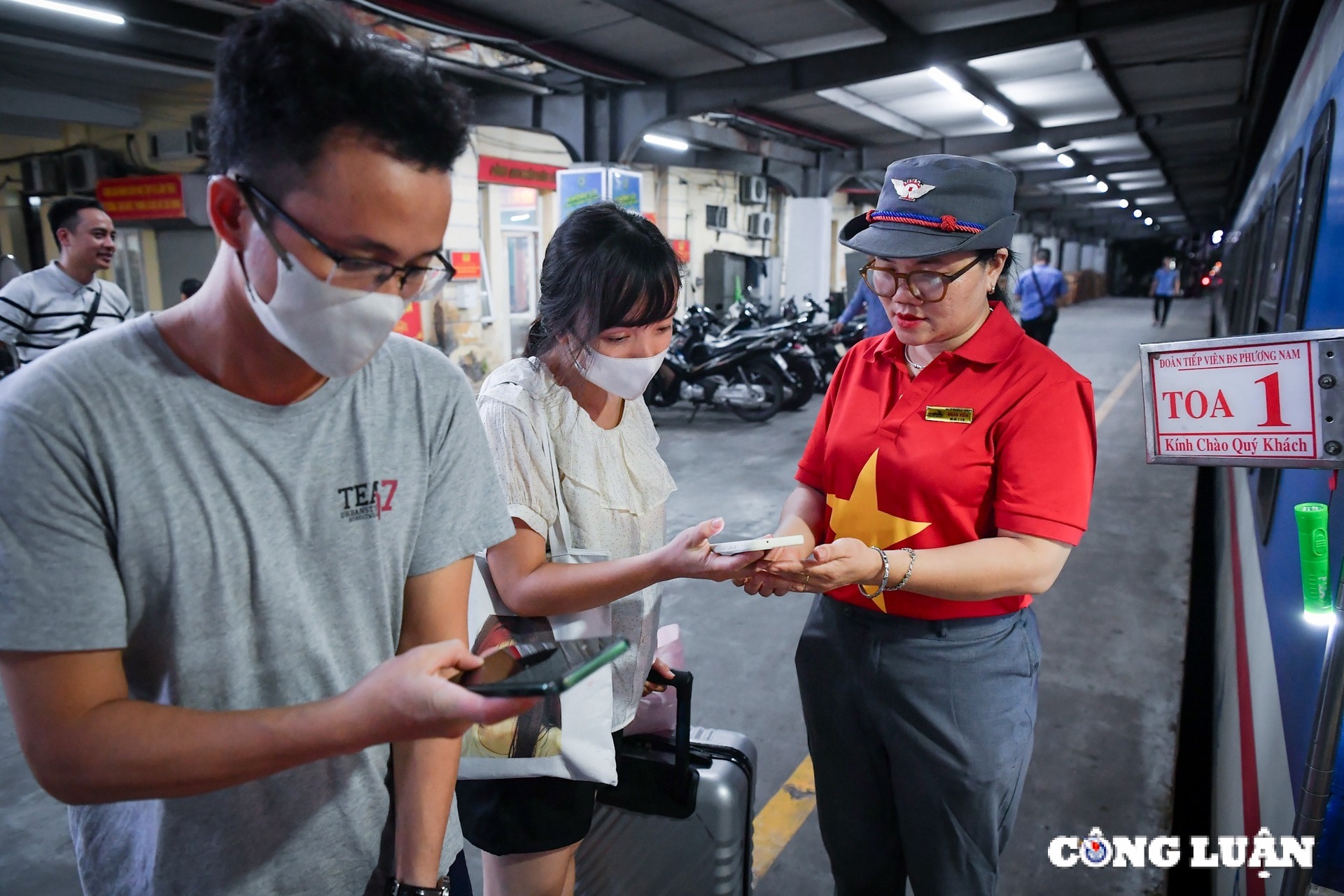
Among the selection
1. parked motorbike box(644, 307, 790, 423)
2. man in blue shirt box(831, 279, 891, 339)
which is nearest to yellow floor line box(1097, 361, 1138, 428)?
man in blue shirt box(831, 279, 891, 339)

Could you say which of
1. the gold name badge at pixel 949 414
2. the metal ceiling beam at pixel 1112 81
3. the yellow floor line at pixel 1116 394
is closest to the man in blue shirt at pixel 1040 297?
the yellow floor line at pixel 1116 394

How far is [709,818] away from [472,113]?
134 centimetres

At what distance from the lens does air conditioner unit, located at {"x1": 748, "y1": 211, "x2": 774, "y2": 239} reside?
52.9ft

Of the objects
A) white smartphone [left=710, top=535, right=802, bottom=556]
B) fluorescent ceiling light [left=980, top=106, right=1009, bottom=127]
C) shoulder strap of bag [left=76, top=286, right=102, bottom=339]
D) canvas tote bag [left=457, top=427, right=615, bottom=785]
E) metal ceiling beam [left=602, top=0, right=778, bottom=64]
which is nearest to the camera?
canvas tote bag [left=457, top=427, right=615, bottom=785]

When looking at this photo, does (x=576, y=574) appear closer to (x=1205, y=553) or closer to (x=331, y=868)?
(x=331, y=868)

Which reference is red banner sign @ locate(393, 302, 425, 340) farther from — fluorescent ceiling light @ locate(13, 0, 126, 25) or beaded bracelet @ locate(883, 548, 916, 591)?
beaded bracelet @ locate(883, 548, 916, 591)

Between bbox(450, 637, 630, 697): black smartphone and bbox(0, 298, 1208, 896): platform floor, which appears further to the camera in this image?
bbox(0, 298, 1208, 896): platform floor

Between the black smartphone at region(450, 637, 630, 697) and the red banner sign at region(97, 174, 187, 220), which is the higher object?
the red banner sign at region(97, 174, 187, 220)

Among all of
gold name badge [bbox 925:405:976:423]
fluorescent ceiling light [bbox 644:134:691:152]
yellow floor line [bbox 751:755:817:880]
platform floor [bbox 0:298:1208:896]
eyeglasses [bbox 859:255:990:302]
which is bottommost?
yellow floor line [bbox 751:755:817:880]

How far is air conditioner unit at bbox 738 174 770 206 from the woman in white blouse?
1453cm

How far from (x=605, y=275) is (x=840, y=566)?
64 cm

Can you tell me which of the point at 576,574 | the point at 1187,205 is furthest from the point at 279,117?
the point at 1187,205

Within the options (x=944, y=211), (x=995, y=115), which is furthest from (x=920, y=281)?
(x=995, y=115)

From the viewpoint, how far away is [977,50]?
6703 mm
